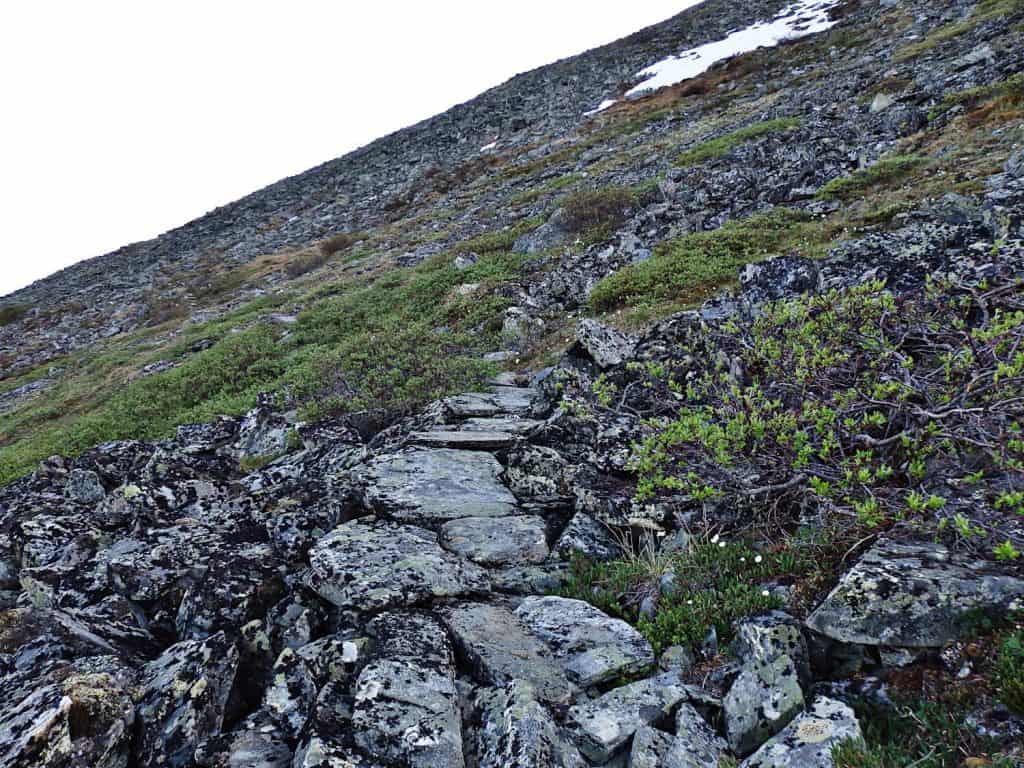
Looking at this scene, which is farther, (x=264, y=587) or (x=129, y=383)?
(x=129, y=383)

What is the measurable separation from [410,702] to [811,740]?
2741 mm

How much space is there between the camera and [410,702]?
14.1ft

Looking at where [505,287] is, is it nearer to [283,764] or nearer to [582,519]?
[582,519]

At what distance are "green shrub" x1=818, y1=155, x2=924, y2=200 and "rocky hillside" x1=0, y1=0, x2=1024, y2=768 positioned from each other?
0.38 feet

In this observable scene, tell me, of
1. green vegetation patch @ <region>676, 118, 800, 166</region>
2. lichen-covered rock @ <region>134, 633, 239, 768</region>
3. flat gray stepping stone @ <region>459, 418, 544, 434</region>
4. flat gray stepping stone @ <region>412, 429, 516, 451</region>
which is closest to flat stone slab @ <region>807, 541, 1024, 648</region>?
lichen-covered rock @ <region>134, 633, 239, 768</region>

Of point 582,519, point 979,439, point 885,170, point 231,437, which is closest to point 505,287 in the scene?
point 231,437

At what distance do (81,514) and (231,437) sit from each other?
377cm

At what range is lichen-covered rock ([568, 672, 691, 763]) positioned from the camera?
3975 millimetres

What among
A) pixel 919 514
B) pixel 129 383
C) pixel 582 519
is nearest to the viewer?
pixel 919 514

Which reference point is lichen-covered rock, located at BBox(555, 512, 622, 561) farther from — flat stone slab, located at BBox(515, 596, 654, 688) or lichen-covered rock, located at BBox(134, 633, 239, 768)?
lichen-covered rock, located at BBox(134, 633, 239, 768)

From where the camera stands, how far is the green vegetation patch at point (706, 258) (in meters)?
15.5

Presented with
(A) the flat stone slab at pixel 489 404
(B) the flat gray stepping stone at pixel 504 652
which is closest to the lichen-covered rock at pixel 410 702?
(B) the flat gray stepping stone at pixel 504 652

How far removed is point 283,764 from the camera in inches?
167

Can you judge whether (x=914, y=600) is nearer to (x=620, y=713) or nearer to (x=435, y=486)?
(x=620, y=713)
